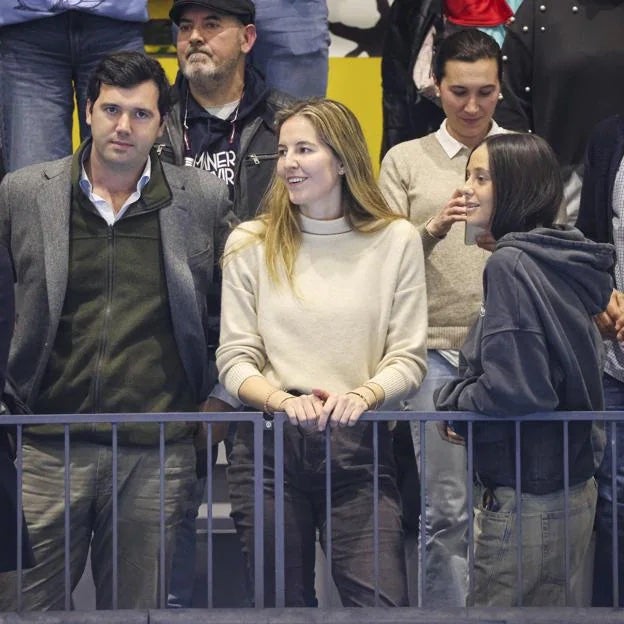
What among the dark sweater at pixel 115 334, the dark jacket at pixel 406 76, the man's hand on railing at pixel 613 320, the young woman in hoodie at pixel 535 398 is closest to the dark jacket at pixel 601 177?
the man's hand on railing at pixel 613 320

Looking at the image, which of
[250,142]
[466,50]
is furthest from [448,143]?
[250,142]

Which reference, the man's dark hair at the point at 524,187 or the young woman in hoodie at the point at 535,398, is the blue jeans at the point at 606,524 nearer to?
the young woman in hoodie at the point at 535,398

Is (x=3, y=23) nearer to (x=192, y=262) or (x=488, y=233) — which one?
(x=192, y=262)

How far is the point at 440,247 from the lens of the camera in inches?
202

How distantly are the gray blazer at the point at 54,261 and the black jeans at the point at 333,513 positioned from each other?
1.48 feet

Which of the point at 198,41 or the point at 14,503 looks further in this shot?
the point at 198,41

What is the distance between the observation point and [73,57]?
17.6 ft

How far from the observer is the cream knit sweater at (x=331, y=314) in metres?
4.20

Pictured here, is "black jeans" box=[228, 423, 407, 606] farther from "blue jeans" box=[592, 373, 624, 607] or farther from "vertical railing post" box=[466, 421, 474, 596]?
"blue jeans" box=[592, 373, 624, 607]

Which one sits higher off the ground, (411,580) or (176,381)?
(176,381)

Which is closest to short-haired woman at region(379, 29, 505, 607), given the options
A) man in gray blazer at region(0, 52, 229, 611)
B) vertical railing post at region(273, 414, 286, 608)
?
man in gray blazer at region(0, 52, 229, 611)

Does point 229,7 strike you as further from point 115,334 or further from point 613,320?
point 613,320

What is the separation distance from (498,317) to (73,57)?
2.16 m

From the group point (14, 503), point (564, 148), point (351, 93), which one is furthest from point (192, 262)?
point (351, 93)
